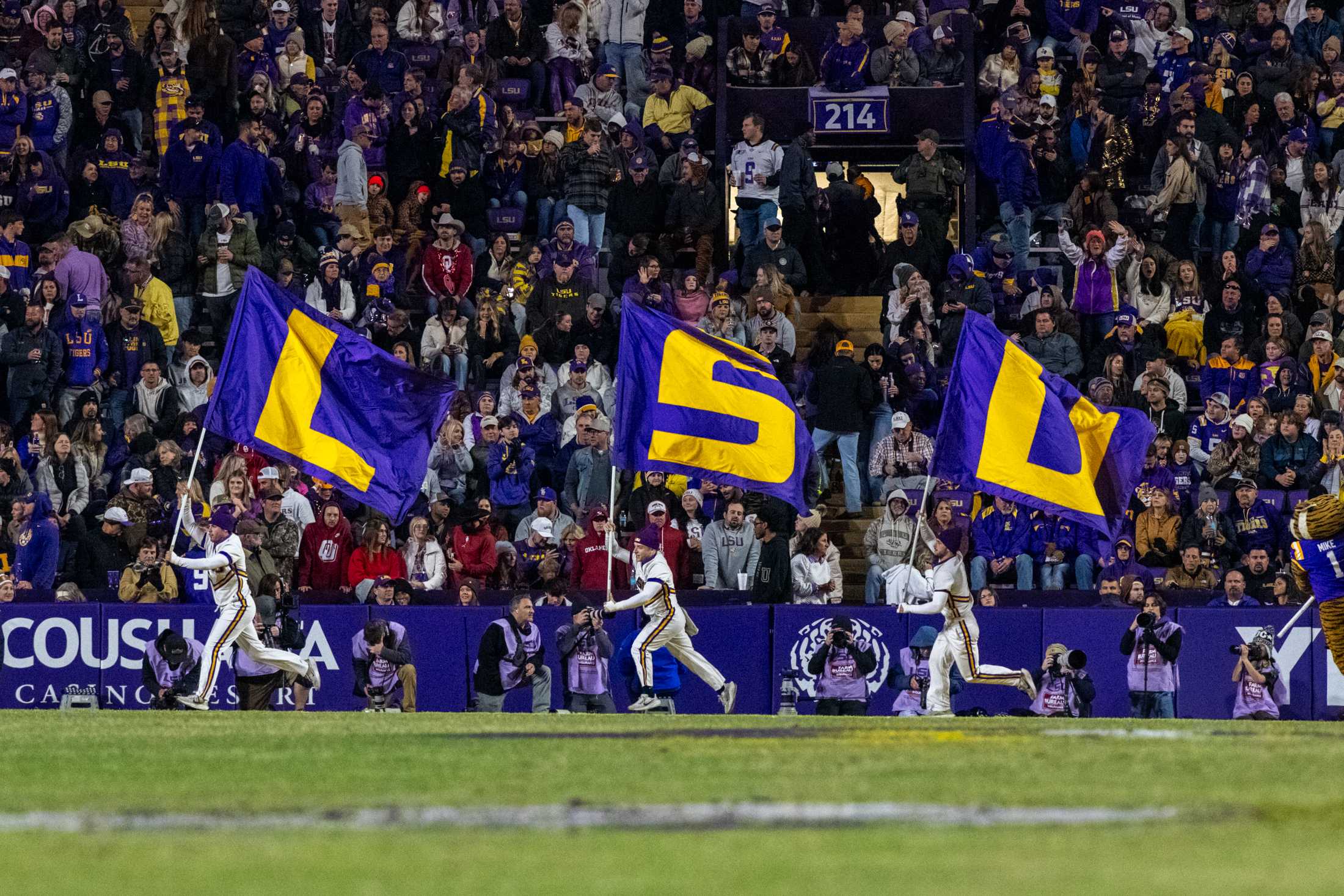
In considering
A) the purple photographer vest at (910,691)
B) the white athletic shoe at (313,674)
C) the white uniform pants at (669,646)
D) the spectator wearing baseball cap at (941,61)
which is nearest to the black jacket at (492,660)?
the white uniform pants at (669,646)

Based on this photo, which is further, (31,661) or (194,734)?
(31,661)

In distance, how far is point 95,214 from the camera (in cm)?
2370

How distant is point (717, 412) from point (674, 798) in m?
9.46

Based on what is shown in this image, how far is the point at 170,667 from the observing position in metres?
18.9

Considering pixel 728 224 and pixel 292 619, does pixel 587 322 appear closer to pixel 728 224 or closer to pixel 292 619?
pixel 728 224

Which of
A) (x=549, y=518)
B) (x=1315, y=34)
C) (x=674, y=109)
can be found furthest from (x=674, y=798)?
(x=1315, y=34)

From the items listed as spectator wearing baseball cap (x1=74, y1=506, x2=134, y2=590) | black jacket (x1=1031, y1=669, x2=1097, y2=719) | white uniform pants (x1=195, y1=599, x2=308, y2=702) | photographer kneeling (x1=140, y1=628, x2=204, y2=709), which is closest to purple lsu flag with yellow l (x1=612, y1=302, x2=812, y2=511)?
black jacket (x1=1031, y1=669, x2=1097, y2=719)

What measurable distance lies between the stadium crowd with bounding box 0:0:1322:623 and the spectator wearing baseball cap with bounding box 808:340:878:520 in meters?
0.04

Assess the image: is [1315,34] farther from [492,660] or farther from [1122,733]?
[1122,733]

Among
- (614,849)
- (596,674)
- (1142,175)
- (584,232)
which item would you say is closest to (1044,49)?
(1142,175)

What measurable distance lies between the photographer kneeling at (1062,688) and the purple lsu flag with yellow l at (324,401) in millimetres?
5924

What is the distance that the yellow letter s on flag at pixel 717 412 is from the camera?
1791cm

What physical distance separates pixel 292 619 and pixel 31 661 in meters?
2.52

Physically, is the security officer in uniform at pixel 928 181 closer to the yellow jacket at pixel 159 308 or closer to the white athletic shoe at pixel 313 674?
the yellow jacket at pixel 159 308
